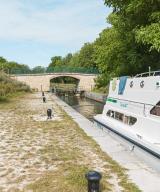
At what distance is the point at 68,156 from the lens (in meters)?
13.1

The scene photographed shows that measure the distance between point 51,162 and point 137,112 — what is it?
4.80m

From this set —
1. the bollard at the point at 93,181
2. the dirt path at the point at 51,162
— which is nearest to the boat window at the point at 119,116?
the dirt path at the point at 51,162

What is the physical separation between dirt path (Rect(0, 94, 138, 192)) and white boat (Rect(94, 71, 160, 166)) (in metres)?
1.33

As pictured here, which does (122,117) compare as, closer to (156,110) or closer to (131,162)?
(156,110)

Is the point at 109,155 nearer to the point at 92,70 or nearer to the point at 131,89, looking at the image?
the point at 131,89

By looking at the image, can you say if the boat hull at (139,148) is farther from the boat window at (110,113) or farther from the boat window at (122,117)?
the boat window at (110,113)

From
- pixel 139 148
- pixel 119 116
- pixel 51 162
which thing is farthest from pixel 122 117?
pixel 51 162

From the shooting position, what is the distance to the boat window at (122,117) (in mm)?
15648

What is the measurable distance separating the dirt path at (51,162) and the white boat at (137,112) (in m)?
1.33

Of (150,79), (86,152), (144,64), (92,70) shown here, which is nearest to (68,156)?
(86,152)

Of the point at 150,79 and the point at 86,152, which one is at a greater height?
the point at 150,79

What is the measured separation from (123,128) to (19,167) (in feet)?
19.7

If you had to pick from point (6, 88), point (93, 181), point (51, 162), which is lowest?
point (51, 162)

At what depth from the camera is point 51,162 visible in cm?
1219
